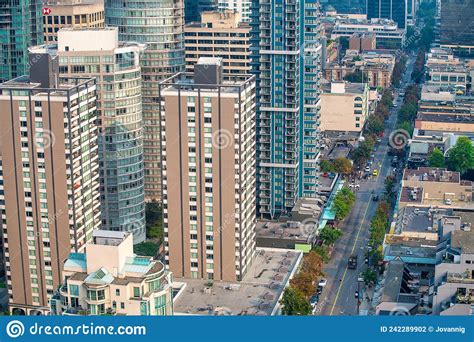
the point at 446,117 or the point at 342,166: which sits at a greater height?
the point at 446,117

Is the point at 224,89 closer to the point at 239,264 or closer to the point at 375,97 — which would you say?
the point at 239,264

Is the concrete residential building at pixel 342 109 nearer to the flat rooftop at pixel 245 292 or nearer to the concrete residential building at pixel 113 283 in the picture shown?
the flat rooftop at pixel 245 292

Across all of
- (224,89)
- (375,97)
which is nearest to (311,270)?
(224,89)

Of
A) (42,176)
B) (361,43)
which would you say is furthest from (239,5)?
(42,176)

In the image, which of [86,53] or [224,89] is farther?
[86,53]

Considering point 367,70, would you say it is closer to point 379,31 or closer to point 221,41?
point 379,31

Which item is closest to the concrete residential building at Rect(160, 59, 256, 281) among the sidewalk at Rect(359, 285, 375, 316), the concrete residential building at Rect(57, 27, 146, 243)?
the concrete residential building at Rect(57, 27, 146, 243)
